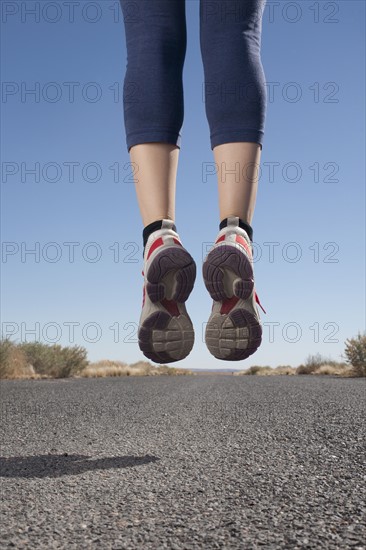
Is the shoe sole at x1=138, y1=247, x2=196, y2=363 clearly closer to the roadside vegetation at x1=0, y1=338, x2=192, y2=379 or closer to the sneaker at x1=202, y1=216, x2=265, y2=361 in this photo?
the sneaker at x1=202, y1=216, x2=265, y2=361

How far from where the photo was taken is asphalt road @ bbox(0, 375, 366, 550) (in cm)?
147

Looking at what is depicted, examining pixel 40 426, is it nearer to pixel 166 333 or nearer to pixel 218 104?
pixel 166 333

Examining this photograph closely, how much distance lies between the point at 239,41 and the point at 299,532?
5.08ft

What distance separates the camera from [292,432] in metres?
3.09

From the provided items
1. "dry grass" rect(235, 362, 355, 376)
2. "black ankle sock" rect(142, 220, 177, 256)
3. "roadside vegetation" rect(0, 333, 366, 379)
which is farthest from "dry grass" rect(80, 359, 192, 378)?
"black ankle sock" rect(142, 220, 177, 256)

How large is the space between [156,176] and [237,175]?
28cm

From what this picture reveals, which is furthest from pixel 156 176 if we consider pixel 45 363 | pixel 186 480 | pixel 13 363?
pixel 45 363

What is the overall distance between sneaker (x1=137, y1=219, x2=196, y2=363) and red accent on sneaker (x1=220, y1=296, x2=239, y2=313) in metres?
0.13

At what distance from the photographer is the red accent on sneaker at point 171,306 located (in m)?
2.14

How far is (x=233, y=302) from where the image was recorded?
2.13 meters

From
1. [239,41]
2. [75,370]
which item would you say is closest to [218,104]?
[239,41]

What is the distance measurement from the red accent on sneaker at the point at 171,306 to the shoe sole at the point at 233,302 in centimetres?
12

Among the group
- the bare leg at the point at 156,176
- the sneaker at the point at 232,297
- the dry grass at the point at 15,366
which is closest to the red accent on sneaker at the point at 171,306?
the sneaker at the point at 232,297

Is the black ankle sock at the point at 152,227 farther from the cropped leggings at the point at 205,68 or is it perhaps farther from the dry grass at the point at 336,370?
the dry grass at the point at 336,370
